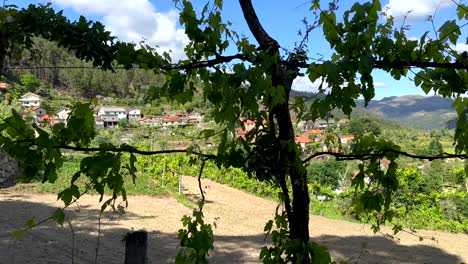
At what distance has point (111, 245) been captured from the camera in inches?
294

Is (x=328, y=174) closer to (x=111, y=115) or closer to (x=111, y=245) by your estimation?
(x=111, y=245)

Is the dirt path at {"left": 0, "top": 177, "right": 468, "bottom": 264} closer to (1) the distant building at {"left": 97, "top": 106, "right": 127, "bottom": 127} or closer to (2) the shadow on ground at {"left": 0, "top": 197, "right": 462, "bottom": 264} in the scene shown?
(2) the shadow on ground at {"left": 0, "top": 197, "right": 462, "bottom": 264}

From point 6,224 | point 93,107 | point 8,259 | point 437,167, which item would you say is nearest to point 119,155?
point 93,107

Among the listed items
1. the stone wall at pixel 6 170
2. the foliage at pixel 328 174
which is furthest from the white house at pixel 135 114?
the stone wall at pixel 6 170

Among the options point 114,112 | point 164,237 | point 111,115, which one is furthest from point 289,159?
point 114,112

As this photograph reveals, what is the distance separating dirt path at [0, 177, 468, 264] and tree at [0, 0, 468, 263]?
472 centimetres

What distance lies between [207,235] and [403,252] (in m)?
8.28

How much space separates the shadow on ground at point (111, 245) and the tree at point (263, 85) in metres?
4.68

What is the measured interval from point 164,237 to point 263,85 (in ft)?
26.4

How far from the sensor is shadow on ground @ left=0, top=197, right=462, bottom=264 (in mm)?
6394

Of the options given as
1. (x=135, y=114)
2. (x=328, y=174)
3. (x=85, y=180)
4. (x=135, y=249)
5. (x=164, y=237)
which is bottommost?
(x=328, y=174)

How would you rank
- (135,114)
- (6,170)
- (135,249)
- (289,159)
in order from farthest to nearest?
(135,114) → (6,170) → (135,249) → (289,159)

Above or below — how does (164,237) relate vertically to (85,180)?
below

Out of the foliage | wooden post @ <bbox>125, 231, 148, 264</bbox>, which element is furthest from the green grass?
the foliage
